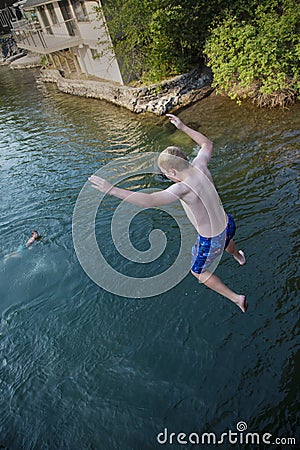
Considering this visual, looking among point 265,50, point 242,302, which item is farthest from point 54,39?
point 242,302

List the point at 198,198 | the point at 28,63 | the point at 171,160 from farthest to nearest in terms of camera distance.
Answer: the point at 28,63 < the point at 198,198 < the point at 171,160

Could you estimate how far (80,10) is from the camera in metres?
16.9

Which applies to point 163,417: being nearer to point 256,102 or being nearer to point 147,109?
point 256,102

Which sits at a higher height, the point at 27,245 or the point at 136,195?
the point at 136,195

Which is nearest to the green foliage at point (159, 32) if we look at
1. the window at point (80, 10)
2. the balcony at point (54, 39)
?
the window at point (80, 10)

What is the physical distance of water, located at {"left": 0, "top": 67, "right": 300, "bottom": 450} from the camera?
3621mm

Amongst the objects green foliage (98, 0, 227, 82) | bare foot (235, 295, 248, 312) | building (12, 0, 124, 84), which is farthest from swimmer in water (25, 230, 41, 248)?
building (12, 0, 124, 84)

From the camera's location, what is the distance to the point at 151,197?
3.01 metres

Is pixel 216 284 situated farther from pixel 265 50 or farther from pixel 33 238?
pixel 265 50

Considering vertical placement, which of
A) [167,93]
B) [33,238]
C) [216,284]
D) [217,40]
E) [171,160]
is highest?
[217,40]

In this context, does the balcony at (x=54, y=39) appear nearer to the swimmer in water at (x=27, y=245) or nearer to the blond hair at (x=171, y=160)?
the swimmer in water at (x=27, y=245)

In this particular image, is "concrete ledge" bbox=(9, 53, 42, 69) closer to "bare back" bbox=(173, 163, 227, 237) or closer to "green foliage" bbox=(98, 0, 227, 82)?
"green foliage" bbox=(98, 0, 227, 82)

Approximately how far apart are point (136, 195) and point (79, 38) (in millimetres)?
18178

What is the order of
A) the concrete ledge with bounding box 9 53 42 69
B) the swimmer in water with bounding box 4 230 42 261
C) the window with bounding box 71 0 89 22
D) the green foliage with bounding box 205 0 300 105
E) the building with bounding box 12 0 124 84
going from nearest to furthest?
the swimmer in water with bounding box 4 230 42 261
the green foliage with bounding box 205 0 300 105
the building with bounding box 12 0 124 84
the window with bounding box 71 0 89 22
the concrete ledge with bounding box 9 53 42 69
